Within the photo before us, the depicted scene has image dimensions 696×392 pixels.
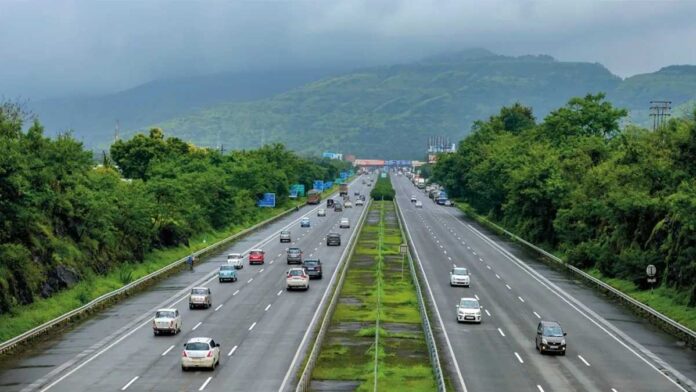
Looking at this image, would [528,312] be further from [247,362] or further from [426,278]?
[247,362]

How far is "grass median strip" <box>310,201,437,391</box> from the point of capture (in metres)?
40.0

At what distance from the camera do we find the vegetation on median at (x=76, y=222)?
56844 mm

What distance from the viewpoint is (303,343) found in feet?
160

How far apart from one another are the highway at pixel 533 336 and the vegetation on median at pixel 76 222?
81.2 ft

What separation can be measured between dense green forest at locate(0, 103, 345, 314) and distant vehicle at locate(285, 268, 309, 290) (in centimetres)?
1536

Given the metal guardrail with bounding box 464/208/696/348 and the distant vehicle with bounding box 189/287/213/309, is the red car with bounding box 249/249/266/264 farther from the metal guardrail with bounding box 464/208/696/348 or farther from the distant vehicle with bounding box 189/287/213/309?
the distant vehicle with bounding box 189/287/213/309

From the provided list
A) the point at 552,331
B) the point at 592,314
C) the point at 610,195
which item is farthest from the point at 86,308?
the point at 610,195

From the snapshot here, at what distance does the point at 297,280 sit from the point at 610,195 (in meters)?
29.6

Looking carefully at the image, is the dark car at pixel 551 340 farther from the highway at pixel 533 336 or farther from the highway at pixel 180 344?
the highway at pixel 180 344

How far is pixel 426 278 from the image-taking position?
79562mm

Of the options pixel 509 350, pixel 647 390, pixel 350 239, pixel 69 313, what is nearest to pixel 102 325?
pixel 69 313

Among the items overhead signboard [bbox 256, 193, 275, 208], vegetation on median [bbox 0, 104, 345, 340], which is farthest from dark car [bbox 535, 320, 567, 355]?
overhead signboard [bbox 256, 193, 275, 208]

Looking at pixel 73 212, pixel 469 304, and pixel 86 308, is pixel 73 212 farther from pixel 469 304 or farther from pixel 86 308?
pixel 469 304

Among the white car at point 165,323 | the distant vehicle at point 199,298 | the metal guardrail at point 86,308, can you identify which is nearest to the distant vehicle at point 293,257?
the metal guardrail at point 86,308
